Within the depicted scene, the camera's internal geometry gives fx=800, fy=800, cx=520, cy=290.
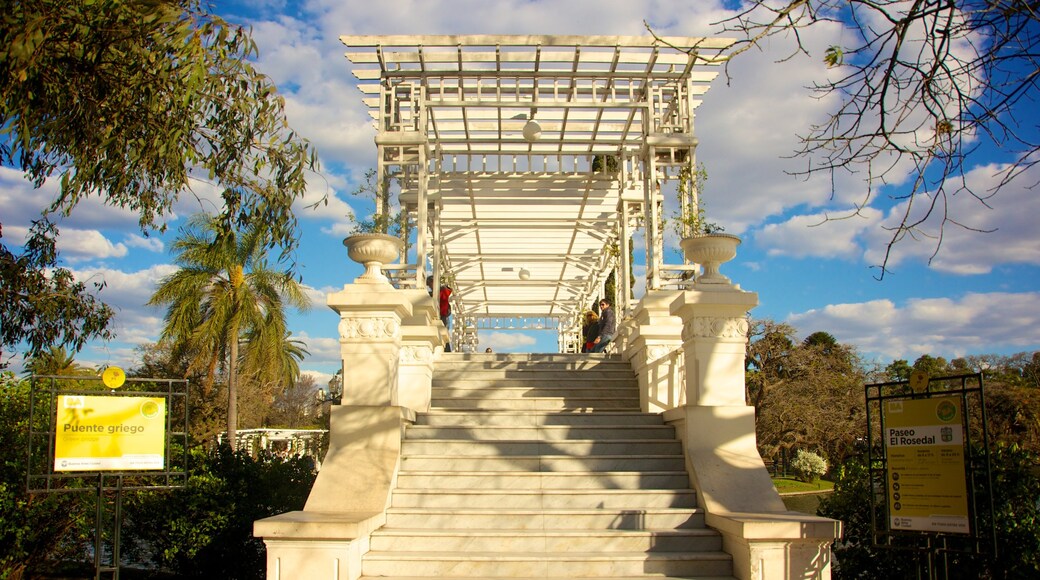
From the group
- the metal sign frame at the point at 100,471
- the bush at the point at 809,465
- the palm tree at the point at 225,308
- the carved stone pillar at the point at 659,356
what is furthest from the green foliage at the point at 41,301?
the bush at the point at 809,465

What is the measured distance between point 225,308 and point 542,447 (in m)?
17.3

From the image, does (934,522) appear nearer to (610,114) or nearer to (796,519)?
(796,519)

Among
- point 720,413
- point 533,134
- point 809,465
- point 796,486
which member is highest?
point 533,134

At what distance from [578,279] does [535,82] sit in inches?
425

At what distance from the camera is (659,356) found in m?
8.81

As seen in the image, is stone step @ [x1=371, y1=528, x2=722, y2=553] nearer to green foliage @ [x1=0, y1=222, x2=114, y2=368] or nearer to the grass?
green foliage @ [x1=0, y1=222, x2=114, y2=368]

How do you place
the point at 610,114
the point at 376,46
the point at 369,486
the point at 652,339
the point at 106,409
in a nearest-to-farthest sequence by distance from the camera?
the point at 106,409 → the point at 369,486 → the point at 652,339 → the point at 376,46 → the point at 610,114

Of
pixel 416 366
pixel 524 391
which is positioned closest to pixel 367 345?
pixel 416 366

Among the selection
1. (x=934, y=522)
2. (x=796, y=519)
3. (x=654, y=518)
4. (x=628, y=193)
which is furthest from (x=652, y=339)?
(x=628, y=193)

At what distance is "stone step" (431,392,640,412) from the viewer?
893 cm

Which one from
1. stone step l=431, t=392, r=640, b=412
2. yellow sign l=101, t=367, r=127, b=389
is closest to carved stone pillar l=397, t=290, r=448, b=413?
stone step l=431, t=392, r=640, b=412

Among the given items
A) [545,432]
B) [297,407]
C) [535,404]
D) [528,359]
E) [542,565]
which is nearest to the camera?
[542,565]

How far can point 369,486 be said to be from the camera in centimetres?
657

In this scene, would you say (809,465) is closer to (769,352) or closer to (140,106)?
(769,352)
